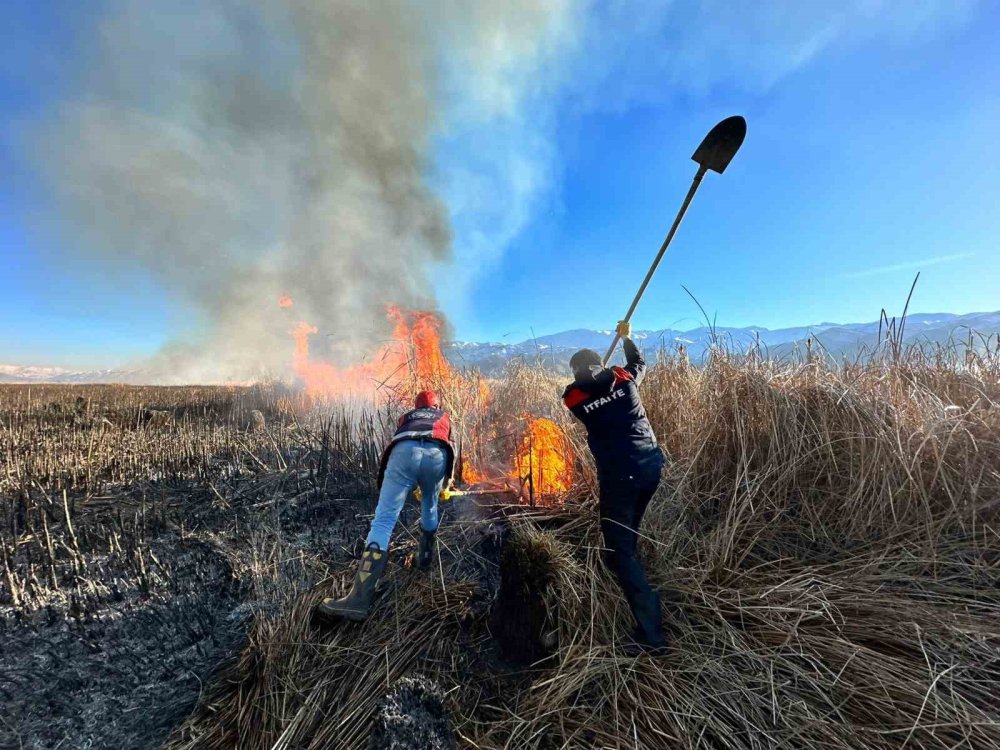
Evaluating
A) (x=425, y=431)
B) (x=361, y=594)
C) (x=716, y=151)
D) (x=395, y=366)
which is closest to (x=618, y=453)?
(x=425, y=431)

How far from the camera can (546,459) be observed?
15.9 feet

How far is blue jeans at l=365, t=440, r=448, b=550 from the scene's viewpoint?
3.39 m

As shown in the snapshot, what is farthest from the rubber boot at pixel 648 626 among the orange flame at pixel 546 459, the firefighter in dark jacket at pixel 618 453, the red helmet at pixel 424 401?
the red helmet at pixel 424 401

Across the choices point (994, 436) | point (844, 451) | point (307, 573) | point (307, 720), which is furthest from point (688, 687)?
point (994, 436)

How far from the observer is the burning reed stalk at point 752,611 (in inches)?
82.4

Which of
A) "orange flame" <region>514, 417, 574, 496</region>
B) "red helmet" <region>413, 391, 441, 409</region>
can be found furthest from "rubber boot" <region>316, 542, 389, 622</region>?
"orange flame" <region>514, 417, 574, 496</region>

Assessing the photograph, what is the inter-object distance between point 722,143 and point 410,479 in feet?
13.4

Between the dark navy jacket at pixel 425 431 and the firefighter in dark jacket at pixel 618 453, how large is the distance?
1.20 meters

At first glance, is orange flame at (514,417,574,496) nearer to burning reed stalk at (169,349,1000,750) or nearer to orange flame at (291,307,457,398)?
burning reed stalk at (169,349,1000,750)

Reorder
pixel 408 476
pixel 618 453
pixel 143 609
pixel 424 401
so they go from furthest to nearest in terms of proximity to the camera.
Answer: pixel 424 401, pixel 408 476, pixel 143 609, pixel 618 453

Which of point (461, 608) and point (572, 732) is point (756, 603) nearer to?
point (572, 732)

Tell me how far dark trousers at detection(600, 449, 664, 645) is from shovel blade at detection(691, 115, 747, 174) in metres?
2.69

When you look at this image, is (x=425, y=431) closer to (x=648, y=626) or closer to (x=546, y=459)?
(x=546, y=459)

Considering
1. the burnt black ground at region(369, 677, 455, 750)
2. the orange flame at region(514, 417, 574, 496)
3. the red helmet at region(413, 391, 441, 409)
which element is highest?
the red helmet at region(413, 391, 441, 409)
